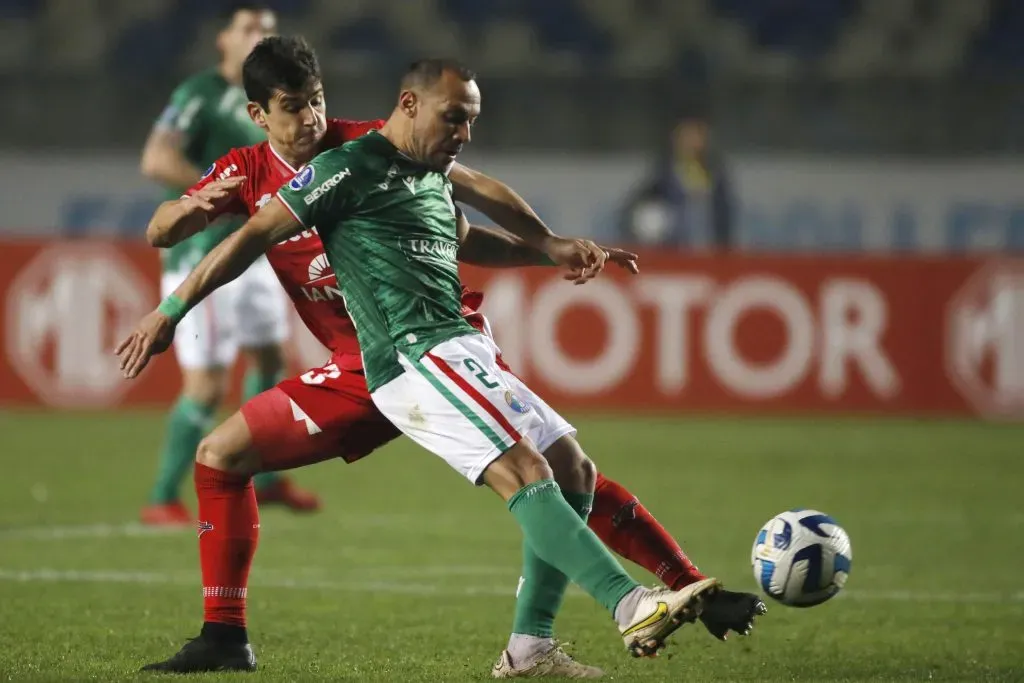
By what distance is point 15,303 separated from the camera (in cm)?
1373

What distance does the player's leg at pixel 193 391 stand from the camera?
8.35 m

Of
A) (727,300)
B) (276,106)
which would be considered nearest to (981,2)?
(727,300)

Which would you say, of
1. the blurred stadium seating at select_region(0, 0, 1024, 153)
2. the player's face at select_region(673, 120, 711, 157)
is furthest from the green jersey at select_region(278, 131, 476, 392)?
the blurred stadium seating at select_region(0, 0, 1024, 153)

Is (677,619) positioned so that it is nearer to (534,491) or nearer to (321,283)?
(534,491)

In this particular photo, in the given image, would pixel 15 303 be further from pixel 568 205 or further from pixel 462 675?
pixel 462 675

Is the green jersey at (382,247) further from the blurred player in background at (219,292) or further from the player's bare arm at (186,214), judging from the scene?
the blurred player in background at (219,292)

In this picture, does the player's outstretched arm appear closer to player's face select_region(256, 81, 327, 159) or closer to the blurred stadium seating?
player's face select_region(256, 81, 327, 159)

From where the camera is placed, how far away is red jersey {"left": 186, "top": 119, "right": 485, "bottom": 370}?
5.00 metres

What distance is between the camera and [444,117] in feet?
14.8

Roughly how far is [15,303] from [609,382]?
4.84 meters

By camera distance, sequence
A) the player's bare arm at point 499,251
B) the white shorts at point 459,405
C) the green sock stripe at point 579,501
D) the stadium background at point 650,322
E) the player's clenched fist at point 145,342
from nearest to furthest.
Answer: the player's clenched fist at point 145,342 < the white shorts at point 459,405 < the green sock stripe at point 579,501 < the player's bare arm at point 499,251 < the stadium background at point 650,322

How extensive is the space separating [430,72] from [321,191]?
16.9 inches

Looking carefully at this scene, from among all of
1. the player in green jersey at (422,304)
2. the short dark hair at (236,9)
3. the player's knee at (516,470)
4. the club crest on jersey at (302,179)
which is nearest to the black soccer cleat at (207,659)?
the player in green jersey at (422,304)

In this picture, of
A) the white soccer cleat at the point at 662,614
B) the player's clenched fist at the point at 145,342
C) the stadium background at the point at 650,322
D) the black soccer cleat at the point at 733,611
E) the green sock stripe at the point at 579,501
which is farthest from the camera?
the stadium background at the point at 650,322
